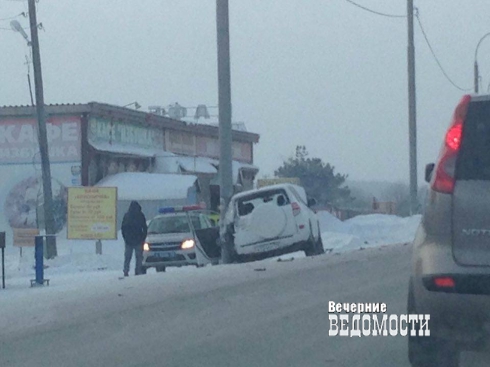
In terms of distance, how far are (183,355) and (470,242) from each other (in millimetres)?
3424

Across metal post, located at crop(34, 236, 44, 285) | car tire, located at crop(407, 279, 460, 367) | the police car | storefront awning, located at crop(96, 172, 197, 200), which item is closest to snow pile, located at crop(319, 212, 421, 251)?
the police car

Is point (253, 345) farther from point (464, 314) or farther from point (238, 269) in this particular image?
point (238, 269)

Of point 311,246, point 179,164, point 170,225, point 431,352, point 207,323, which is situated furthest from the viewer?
point 179,164

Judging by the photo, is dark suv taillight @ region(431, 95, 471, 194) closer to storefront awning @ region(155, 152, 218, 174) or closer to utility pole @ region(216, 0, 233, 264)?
utility pole @ region(216, 0, 233, 264)

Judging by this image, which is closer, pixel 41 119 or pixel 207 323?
pixel 207 323

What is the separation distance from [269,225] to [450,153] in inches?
A: 602

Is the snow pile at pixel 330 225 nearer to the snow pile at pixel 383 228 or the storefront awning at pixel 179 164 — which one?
the snow pile at pixel 383 228

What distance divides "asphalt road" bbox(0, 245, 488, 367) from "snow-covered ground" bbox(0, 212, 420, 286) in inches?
451

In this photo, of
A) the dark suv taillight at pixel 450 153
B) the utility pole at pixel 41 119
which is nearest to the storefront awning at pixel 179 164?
the utility pole at pixel 41 119

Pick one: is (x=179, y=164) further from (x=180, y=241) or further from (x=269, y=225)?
(x=269, y=225)

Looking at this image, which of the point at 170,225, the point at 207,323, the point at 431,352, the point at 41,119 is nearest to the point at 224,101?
the point at 170,225

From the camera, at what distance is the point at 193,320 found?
33.7 ft

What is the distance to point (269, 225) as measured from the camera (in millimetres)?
21406

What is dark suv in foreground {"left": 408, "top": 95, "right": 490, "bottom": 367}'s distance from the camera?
5.95m
